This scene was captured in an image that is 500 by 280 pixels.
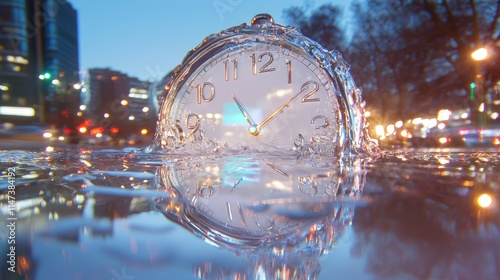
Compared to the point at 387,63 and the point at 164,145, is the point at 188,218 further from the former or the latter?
the point at 387,63

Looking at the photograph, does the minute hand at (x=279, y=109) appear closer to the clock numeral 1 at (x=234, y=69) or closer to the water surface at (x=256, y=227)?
the clock numeral 1 at (x=234, y=69)

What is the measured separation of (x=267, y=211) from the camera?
1.24 metres

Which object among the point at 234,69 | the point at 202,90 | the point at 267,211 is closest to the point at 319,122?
the point at 234,69

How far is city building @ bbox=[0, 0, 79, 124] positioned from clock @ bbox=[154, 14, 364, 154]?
925cm

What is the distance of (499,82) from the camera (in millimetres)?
15156

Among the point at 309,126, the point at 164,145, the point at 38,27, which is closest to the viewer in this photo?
the point at 309,126

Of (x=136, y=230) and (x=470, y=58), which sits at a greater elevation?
(x=470, y=58)

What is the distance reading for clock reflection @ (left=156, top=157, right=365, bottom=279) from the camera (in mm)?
873

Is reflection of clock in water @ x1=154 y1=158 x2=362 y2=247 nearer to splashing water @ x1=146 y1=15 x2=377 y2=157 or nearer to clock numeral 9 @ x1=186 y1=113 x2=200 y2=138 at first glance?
splashing water @ x1=146 y1=15 x2=377 y2=157

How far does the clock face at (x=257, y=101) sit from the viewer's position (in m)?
2.88

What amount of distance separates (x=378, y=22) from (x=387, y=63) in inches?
79.9

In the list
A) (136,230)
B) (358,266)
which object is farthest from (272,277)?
(136,230)

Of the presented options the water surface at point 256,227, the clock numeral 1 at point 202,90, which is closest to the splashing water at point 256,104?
the clock numeral 1 at point 202,90

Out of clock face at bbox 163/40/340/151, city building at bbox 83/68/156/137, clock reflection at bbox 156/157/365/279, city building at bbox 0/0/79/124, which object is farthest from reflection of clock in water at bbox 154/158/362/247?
city building at bbox 0/0/79/124
